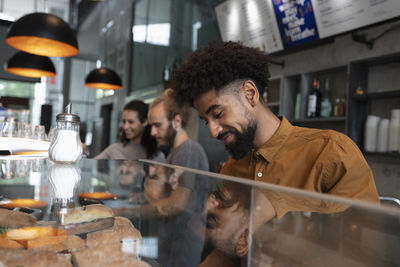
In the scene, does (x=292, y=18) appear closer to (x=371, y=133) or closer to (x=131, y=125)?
(x=371, y=133)

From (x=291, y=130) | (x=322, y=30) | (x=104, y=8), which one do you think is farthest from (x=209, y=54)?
(x=104, y=8)

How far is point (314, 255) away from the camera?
460 mm

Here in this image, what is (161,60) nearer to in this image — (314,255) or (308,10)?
(308,10)

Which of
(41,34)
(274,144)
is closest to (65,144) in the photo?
(274,144)

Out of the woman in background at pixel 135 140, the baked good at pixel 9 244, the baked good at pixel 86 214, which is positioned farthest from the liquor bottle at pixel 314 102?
the baked good at pixel 9 244

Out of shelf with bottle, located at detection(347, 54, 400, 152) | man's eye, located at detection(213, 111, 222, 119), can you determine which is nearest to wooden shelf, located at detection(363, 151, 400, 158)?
shelf with bottle, located at detection(347, 54, 400, 152)

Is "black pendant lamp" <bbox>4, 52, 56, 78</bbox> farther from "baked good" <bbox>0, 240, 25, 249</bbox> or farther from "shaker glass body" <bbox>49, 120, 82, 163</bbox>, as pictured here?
"baked good" <bbox>0, 240, 25, 249</bbox>

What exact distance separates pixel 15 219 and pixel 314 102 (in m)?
2.58

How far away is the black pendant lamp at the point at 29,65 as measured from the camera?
12.2 feet

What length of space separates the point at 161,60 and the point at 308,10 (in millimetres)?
3127

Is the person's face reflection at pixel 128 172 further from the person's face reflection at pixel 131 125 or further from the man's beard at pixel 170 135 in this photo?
the person's face reflection at pixel 131 125

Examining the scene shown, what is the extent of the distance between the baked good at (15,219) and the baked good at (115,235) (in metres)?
0.13

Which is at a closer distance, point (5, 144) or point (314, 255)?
point (314, 255)

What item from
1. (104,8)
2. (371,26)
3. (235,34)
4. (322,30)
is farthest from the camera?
(104,8)
